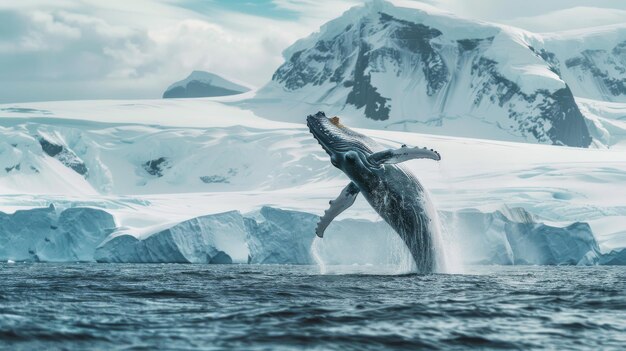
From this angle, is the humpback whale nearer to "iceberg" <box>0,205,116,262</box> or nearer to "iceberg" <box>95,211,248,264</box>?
"iceberg" <box>95,211,248,264</box>

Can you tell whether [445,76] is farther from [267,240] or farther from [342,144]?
[342,144]

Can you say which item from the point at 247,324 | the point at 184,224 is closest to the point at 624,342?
the point at 247,324

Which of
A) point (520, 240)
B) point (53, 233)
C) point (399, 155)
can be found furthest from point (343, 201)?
point (53, 233)

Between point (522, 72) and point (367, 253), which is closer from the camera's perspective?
point (367, 253)

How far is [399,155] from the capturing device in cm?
1582

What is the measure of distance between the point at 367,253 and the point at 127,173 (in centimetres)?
7321

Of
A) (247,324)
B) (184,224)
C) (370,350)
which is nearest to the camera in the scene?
(370,350)

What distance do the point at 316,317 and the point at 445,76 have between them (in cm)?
15810

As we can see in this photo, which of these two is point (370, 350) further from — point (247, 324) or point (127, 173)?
point (127, 173)

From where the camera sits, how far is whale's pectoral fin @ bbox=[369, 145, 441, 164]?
1578cm

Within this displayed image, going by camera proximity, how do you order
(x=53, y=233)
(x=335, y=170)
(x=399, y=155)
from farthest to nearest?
(x=335, y=170) → (x=53, y=233) → (x=399, y=155)

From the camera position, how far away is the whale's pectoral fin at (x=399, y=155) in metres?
15.8

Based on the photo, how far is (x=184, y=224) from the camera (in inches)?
2083

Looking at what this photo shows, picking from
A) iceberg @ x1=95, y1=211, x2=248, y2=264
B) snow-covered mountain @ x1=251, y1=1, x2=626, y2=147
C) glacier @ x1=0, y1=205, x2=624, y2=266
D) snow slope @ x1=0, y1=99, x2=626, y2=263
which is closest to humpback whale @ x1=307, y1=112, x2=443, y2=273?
glacier @ x1=0, y1=205, x2=624, y2=266
